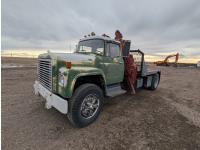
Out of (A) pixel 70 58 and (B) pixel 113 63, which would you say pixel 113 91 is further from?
(A) pixel 70 58

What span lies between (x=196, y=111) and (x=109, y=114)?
3067mm

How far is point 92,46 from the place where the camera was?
171 inches

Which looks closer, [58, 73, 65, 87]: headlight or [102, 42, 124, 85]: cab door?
[58, 73, 65, 87]: headlight

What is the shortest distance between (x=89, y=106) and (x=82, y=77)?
80 cm

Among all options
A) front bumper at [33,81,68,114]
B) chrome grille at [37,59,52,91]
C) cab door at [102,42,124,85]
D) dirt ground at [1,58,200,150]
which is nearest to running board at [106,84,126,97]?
cab door at [102,42,124,85]

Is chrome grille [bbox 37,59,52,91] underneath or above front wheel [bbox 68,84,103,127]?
above

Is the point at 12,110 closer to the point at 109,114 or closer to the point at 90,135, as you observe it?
the point at 90,135

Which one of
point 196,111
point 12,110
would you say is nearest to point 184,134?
point 196,111

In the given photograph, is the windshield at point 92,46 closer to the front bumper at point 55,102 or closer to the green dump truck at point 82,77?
the green dump truck at point 82,77

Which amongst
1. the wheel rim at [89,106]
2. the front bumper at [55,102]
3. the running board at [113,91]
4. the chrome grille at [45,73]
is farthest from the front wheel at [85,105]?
the chrome grille at [45,73]

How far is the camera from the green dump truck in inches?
121

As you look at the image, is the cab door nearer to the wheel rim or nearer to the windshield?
the windshield

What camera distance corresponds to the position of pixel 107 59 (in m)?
4.20

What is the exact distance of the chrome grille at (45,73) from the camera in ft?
10.9
